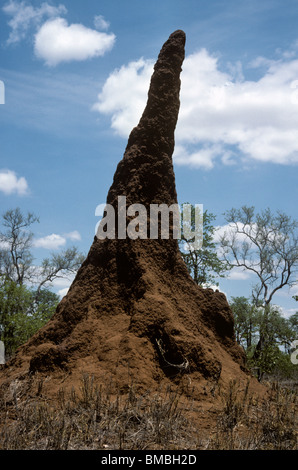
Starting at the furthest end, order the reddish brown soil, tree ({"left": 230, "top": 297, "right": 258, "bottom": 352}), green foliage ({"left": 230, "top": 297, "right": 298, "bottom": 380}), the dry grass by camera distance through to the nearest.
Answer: tree ({"left": 230, "top": 297, "right": 258, "bottom": 352}) → green foliage ({"left": 230, "top": 297, "right": 298, "bottom": 380}) → the reddish brown soil → the dry grass

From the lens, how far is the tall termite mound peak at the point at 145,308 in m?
5.90

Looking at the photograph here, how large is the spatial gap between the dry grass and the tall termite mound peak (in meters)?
0.50

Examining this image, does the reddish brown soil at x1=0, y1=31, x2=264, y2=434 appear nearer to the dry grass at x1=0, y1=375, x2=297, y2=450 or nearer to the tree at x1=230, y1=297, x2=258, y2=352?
the dry grass at x1=0, y1=375, x2=297, y2=450

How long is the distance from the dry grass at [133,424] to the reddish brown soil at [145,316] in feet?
0.94

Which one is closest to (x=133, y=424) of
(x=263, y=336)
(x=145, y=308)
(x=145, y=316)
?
(x=145, y=316)

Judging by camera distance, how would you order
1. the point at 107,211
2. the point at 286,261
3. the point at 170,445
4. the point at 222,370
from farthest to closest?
the point at 286,261
the point at 107,211
the point at 222,370
the point at 170,445

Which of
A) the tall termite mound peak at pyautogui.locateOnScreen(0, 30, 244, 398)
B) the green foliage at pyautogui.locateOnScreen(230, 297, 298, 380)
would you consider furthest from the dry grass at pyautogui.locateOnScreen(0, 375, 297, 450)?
the green foliage at pyautogui.locateOnScreen(230, 297, 298, 380)

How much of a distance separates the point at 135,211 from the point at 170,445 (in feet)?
12.1

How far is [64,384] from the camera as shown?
18.9ft

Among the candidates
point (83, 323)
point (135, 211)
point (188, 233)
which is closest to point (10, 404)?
point (83, 323)

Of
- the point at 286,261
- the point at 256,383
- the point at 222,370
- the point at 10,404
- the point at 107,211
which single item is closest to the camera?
the point at 10,404

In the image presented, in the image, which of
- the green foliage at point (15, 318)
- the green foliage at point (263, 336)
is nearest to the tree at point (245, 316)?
the green foliage at point (263, 336)

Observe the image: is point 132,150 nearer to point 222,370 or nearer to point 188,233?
point 222,370

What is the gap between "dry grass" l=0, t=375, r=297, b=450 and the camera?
441cm
